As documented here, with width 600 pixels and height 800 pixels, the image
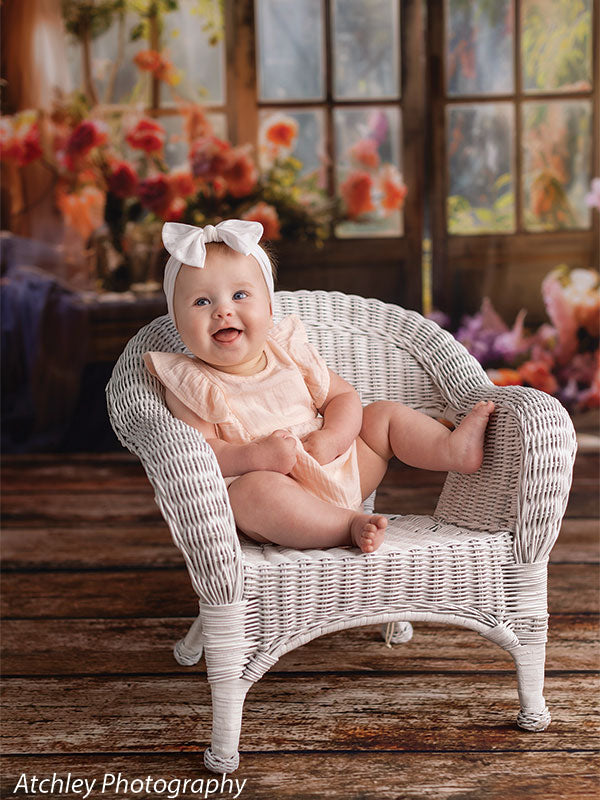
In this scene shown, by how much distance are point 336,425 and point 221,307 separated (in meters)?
0.32

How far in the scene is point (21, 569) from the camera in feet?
7.70

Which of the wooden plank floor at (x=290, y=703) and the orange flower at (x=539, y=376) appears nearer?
the wooden plank floor at (x=290, y=703)

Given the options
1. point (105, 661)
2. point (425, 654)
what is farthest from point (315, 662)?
point (105, 661)

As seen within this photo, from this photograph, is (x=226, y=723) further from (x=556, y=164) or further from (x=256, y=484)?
(x=556, y=164)

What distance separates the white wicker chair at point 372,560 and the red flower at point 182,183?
86.4 inches

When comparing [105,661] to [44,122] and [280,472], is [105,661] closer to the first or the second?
[280,472]

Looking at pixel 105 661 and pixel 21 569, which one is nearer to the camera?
pixel 105 661

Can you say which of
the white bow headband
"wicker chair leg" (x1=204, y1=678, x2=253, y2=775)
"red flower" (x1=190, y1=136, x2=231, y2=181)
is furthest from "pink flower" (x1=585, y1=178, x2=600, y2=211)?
"wicker chair leg" (x1=204, y1=678, x2=253, y2=775)

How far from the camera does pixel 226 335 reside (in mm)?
1559

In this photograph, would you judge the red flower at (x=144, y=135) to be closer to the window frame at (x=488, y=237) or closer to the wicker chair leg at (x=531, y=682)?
the window frame at (x=488, y=237)

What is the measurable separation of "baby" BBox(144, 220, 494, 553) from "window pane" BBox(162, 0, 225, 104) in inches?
92.8

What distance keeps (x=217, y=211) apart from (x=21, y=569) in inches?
76.7

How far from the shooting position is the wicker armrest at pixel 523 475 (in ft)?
4.81

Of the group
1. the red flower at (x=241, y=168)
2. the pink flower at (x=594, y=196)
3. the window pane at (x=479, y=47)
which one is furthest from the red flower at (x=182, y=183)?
the pink flower at (x=594, y=196)
